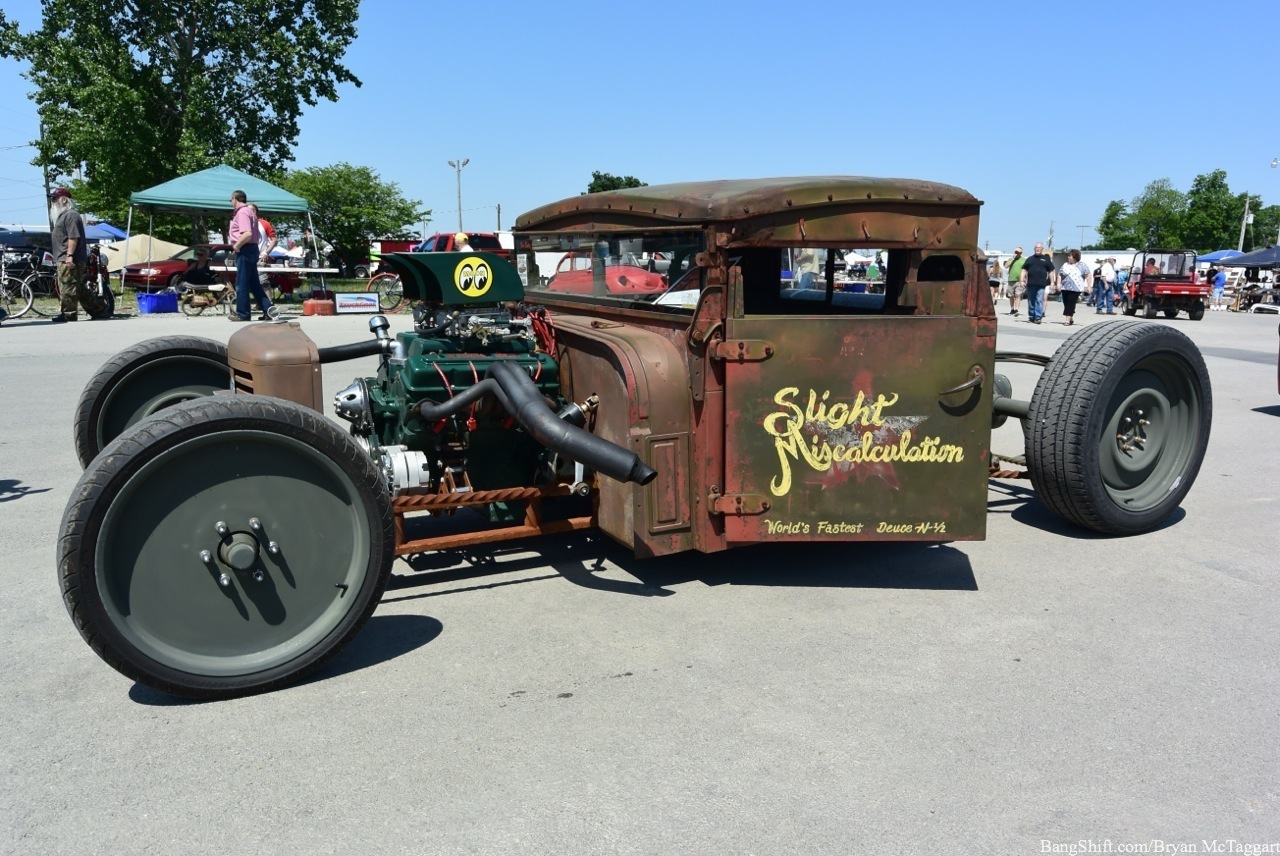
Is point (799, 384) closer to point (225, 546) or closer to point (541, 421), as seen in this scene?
point (541, 421)

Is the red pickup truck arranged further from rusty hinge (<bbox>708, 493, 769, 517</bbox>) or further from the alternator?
the alternator

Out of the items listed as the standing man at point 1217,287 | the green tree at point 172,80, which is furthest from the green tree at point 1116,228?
the green tree at point 172,80

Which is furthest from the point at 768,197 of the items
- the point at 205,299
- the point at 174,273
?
the point at 174,273

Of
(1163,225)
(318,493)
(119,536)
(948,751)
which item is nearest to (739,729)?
(948,751)

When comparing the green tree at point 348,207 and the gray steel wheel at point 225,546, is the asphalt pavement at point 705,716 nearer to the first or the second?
the gray steel wheel at point 225,546

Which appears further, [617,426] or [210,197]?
[210,197]

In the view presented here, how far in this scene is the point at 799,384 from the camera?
3799 mm

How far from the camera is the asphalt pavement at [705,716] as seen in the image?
8.03ft

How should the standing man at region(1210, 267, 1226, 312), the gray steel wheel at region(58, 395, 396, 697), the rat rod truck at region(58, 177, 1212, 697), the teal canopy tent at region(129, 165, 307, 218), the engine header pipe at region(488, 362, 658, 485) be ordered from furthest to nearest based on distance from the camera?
the standing man at region(1210, 267, 1226, 312) → the teal canopy tent at region(129, 165, 307, 218) → the engine header pipe at region(488, 362, 658, 485) → the rat rod truck at region(58, 177, 1212, 697) → the gray steel wheel at region(58, 395, 396, 697)

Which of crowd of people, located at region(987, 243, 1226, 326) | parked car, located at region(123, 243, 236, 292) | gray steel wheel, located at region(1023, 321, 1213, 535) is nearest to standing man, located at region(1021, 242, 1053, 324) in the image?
crowd of people, located at region(987, 243, 1226, 326)

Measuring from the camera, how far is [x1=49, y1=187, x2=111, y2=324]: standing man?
1349 centimetres

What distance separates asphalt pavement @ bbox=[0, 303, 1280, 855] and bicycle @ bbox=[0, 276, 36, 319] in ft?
42.8

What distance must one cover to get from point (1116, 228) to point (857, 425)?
112 m

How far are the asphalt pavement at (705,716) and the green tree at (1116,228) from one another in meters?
102
